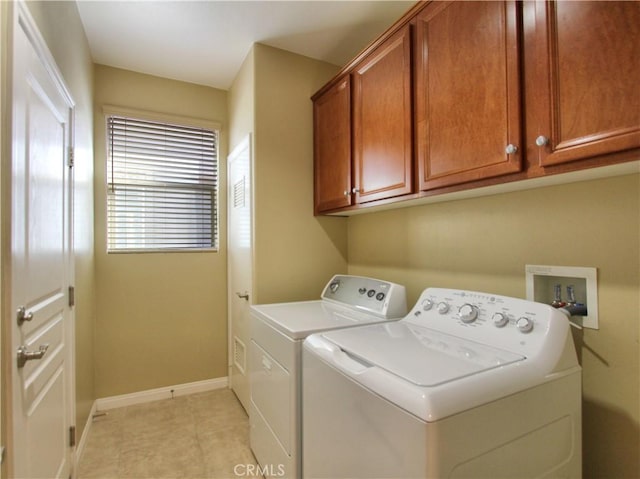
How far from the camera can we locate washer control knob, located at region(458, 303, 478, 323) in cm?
122

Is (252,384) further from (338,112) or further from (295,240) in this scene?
(338,112)

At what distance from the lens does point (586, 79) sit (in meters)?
0.87

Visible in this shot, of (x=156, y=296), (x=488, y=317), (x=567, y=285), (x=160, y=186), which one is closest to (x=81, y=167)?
(x=160, y=186)

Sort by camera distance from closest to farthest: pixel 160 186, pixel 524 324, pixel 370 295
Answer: pixel 524 324 < pixel 370 295 < pixel 160 186

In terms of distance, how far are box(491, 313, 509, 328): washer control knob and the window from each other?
7.70 ft

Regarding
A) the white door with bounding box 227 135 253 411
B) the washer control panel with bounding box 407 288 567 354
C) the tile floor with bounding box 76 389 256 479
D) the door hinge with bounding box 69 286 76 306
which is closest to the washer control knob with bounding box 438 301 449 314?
the washer control panel with bounding box 407 288 567 354

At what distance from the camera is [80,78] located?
6.42 feet

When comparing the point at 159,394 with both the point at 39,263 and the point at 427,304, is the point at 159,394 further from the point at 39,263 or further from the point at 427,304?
the point at 427,304

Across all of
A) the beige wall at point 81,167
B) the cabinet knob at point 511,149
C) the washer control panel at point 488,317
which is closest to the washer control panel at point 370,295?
the washer control panel at point 488,317

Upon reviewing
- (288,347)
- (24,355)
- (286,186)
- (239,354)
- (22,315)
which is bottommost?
(239,354)

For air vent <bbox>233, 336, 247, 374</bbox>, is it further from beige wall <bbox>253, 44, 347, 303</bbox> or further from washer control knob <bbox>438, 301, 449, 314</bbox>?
washer control knob <bbox>438, 301, 449, 314</bbox>

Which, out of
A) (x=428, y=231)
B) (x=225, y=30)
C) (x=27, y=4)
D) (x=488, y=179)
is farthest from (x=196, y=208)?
(x=488, y=179)

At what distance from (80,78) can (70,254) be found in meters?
1.12

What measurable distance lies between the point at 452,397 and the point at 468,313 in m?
0.53
